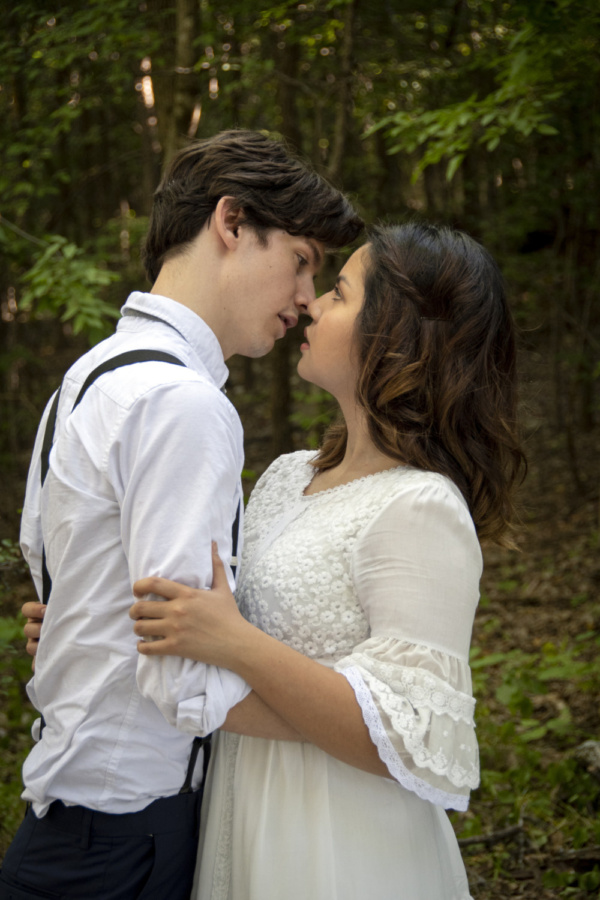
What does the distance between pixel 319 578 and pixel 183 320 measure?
2.17 ft

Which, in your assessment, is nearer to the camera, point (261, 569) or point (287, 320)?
point (261, 569)

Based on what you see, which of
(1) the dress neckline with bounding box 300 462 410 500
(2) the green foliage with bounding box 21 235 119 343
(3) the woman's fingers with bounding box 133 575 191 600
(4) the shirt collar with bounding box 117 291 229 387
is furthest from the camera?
(2) the green foliage with bounding box 21 235 119 343

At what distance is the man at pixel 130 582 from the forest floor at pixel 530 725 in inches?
50.5

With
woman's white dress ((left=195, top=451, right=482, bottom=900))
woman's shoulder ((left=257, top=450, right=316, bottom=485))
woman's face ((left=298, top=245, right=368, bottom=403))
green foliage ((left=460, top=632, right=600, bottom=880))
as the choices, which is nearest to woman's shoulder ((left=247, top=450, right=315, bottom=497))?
woman's shoulder ((left=257, top=450, right=316, bottom=485))

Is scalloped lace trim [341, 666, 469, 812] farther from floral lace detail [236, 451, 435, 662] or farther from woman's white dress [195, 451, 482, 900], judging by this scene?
floral lace detail [236, 451, 435, 662]

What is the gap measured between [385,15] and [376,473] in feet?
23.9

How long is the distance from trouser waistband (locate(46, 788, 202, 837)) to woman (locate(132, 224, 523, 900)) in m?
0.19

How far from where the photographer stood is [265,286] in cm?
192

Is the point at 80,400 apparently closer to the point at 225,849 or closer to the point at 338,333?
the point at 338,333

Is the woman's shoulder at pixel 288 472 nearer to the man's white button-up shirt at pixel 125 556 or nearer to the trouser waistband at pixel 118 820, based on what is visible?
the man's white button-up shirt at pixel 125 556

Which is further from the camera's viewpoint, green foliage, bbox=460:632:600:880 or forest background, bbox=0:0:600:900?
forest background, bbox=0:0:600:900

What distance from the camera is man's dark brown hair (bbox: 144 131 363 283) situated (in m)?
1.88

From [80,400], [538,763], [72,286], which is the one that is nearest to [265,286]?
[80,400]

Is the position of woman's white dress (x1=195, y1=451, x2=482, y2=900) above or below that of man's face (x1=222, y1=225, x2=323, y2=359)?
below
